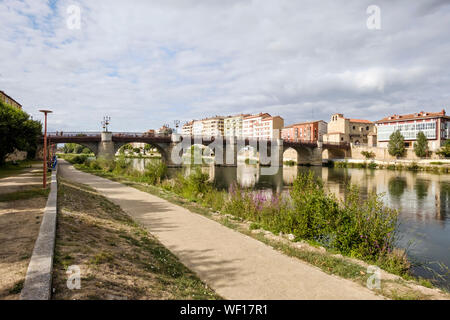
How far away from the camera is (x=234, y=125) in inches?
5098

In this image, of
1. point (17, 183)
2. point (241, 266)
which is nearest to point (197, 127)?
point (17, 183)

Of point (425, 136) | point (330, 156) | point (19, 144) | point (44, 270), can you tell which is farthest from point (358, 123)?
point (44, 270)

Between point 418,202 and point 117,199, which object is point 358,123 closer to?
point 418,202

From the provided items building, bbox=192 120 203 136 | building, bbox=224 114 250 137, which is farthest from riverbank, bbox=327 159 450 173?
building, bbox=192 120 203 136

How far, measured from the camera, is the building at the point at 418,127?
6281cm

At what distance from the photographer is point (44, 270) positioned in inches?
146

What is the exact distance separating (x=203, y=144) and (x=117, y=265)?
51.8 metres

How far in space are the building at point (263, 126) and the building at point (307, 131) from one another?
4.47 meters

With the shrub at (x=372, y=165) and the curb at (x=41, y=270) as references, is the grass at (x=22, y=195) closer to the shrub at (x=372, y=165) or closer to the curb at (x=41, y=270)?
the curb at (x=41, y=270)

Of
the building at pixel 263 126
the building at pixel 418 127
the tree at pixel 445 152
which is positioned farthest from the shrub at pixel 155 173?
the building at pixel 263 126

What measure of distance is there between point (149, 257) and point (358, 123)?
9774 centimetres

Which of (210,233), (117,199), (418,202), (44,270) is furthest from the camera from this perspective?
(418,202)

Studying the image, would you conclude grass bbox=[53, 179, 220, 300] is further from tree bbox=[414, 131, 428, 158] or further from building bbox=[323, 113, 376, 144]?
Result: building bbox=[323, 113, 376, 144]

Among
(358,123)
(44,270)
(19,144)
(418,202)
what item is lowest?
(418,202)
